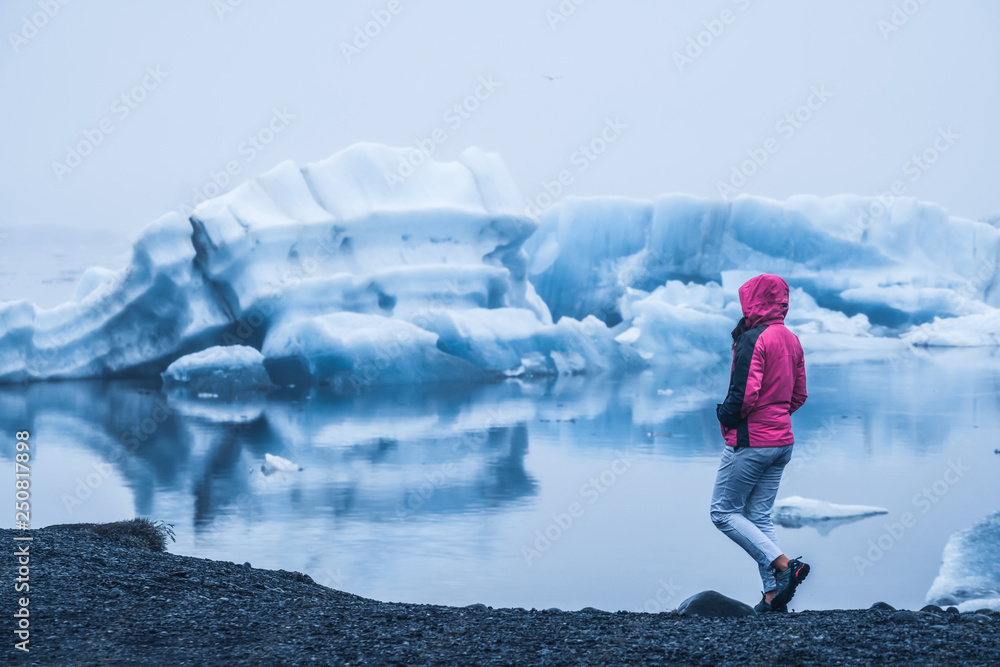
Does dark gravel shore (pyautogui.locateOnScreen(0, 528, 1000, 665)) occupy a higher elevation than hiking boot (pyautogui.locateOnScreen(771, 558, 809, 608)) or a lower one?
lower

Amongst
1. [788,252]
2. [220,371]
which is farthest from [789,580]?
[788,252]

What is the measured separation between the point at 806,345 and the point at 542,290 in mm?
4229

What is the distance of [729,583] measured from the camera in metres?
3.60

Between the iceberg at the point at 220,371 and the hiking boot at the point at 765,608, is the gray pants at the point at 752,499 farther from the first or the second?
the iceberg at the point at 220,371

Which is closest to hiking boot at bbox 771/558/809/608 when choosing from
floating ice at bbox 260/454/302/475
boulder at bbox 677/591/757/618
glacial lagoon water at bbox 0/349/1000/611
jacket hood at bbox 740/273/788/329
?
boulder at bbox 677/591/757/618

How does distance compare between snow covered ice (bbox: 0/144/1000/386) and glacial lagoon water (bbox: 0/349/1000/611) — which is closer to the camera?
glacial lagoon water (bbox: 0/349/1000/611)

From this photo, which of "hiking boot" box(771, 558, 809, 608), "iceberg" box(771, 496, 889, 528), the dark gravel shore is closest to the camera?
the dark gravel shore

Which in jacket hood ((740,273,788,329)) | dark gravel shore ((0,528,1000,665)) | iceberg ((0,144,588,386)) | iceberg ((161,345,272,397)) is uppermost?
iceberg ((0,144,588,386))

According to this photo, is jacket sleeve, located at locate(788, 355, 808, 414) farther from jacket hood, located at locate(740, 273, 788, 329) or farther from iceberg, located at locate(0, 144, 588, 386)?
iceberg, located at locate(0, 144, 588, 386)

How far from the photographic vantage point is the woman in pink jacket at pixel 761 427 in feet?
6.49

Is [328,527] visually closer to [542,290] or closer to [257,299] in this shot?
[257,299]

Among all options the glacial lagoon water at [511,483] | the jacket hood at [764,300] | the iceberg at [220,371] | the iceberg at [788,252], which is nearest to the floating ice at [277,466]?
the glacial lagoon water at [511,483]

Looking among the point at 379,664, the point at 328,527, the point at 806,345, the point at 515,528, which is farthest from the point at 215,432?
the point at 806,345

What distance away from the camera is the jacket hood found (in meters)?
2.03
